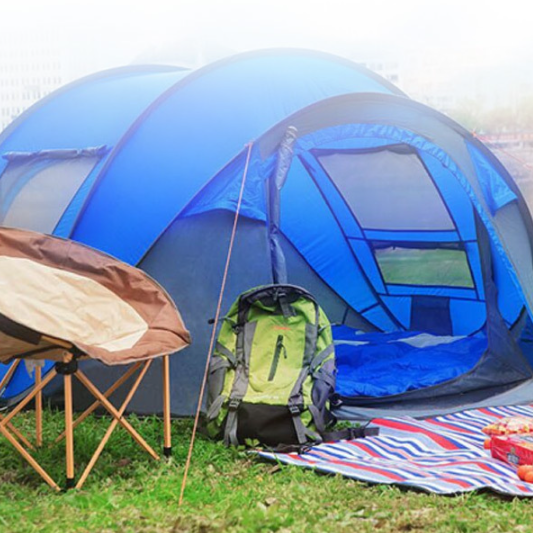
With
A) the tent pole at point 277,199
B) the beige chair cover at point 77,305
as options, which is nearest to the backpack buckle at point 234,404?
the beige chair cover at point 77,305

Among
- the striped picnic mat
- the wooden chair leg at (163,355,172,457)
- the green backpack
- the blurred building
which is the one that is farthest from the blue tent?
the blurred building

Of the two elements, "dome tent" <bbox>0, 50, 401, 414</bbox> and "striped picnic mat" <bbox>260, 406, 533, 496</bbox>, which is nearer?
"striped picnic mat" <bbox>260, 406, 533, 496</bbox>

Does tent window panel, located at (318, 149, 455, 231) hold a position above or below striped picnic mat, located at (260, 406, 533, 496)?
above

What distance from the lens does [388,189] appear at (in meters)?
6.01

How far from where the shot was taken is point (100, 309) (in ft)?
11.8

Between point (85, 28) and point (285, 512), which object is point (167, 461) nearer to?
point (285, 512)

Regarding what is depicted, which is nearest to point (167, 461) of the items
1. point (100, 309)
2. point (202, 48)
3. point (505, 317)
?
point (100, 309)

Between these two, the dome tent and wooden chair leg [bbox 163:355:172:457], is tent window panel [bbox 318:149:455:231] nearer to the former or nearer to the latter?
the dome tent

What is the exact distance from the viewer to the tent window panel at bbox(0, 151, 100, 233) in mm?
4660

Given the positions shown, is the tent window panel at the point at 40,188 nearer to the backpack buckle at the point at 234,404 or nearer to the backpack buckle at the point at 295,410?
the backpack buckle at the point at 234,404

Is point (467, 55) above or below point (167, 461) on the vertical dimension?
above

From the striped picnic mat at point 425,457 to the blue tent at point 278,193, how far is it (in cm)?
32

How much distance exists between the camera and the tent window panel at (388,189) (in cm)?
585

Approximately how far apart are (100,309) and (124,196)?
1039 millimetres
